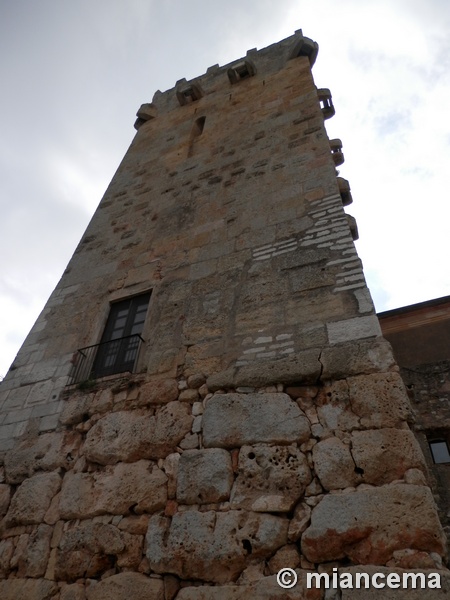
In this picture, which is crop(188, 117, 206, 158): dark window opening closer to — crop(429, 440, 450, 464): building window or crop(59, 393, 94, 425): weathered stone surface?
crop(59, 393, 94, 425): weathered stone surface

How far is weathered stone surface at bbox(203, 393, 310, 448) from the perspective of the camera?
2768mm

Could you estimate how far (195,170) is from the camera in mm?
6262

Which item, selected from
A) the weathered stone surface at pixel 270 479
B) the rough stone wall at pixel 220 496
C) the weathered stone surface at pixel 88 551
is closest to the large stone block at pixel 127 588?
the rough stone wall at pixel 220 496

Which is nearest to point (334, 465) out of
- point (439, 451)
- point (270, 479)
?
point (270, 479)

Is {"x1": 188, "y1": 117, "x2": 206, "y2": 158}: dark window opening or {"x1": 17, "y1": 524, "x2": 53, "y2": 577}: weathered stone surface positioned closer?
{"x1": 17, "y1": 524, "x2": 53, "y2": 577}: weathered stone surface

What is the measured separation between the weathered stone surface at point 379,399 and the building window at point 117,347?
220 cm

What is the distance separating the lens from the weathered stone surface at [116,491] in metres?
2.88

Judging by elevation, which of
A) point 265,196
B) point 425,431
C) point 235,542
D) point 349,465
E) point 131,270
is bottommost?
point 235,542

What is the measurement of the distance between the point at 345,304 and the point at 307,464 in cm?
138

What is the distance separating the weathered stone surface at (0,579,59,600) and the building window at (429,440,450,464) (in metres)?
5.31

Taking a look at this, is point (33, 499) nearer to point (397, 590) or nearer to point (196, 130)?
point (397, 590)

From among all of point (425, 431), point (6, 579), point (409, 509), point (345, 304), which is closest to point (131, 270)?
point (345, 304)

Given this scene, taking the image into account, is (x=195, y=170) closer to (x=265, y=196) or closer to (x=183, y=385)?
(x=265, y=196)

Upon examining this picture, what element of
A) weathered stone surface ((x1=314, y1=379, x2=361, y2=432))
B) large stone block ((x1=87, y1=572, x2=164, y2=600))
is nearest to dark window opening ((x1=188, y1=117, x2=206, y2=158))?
weathered stone surface ((x1=314, y1=379, x2=361, y2=432))
